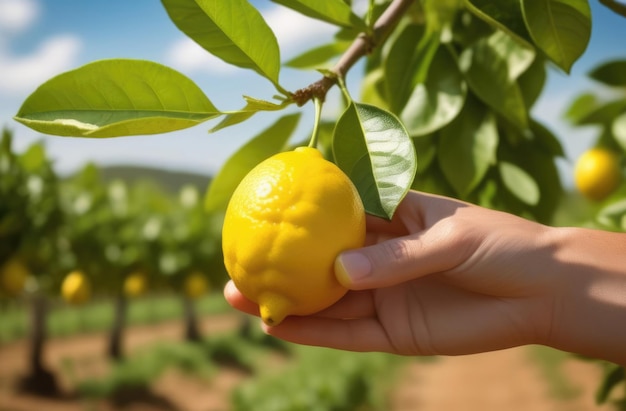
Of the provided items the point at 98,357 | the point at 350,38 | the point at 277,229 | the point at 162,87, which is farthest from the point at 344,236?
the point at 98,357

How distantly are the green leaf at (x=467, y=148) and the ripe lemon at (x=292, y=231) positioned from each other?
38 cm

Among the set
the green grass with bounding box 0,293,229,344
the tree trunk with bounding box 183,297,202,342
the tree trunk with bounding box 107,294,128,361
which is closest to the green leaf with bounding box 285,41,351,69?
the tree trunk with bounding box 107,294,128,361

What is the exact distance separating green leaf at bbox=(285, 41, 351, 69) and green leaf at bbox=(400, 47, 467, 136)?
191 mm

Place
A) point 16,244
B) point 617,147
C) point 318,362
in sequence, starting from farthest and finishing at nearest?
point 318,362 → point 16,244 → point 617,147

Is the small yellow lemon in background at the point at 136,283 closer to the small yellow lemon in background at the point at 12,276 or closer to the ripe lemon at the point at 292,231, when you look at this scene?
the small yellow lemon in background at the point at 12,276

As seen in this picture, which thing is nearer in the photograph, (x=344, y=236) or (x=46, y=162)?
(x=344, y=236)

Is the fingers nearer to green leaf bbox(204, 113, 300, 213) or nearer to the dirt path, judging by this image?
green leaf bbox(204, 113, 300, 213)

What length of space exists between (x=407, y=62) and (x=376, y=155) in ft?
1.30

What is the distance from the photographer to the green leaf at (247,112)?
2.23 ft

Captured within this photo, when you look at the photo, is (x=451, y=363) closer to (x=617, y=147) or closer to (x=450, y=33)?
(x=617, y=147)

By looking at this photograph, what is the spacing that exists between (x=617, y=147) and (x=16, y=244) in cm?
286

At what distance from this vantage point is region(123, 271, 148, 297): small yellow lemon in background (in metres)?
5.52

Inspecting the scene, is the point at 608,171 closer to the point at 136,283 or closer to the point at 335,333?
the point at 335,333

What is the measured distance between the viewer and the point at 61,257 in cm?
487
